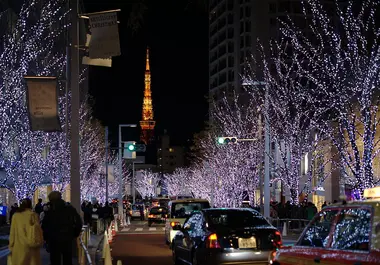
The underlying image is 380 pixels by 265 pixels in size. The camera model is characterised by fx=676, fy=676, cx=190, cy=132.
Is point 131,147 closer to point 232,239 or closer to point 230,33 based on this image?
point 232,239

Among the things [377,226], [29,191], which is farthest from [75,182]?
[29,191]

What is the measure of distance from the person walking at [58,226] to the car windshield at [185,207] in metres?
12.0

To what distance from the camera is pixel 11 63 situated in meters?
26.5

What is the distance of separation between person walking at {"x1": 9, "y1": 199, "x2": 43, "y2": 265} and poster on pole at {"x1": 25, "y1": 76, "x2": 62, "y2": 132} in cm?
415

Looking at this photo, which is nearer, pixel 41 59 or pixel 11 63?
pixel 11 63

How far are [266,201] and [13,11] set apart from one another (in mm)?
18283

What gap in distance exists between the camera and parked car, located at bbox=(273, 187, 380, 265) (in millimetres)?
6805

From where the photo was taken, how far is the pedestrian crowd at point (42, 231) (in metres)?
11.2

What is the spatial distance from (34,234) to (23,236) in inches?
7.2

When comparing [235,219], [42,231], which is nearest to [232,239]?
[235,219]

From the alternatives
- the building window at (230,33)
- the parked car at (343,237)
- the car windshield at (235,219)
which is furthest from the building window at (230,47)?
the parked car at (343,237)

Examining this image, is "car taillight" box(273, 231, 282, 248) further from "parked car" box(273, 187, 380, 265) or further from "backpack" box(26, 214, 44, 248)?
"backpack" box(26, 214, 44, 248)

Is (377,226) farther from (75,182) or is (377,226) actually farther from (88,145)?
(88,145)

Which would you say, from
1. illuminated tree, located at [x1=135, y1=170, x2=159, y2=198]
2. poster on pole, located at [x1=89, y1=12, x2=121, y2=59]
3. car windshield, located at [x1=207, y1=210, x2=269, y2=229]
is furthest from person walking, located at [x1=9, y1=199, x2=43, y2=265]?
illuminated tree, located at [x1=135, y1=170, x2=159, y2=198]
